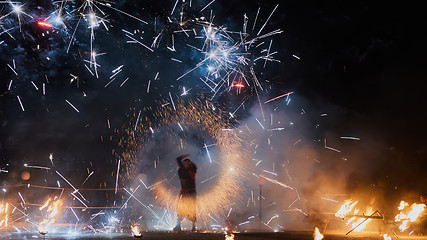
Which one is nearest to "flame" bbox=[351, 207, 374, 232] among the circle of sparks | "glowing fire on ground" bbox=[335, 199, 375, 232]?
"glowing fire on ground" bbox=[335, 199, 375, 232]

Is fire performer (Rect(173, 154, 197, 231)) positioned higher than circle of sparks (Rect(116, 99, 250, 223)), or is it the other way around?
circle of sparks (Rect(116, 99, 250, 223))

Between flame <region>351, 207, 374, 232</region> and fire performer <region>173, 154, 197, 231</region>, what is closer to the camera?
fire performer <region>173, 154, 197, 231</region>

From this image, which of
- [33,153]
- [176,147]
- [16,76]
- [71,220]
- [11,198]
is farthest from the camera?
[176,147]

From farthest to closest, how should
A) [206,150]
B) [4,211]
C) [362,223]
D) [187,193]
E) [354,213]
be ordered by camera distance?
[206,150]
[354,213]
[4,211]
[362,223]
[187,193]

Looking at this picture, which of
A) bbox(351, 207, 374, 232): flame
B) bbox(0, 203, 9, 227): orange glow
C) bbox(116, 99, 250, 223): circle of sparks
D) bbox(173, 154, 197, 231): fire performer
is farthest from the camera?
bbox(116, 99, 250, 223): circle of sparks

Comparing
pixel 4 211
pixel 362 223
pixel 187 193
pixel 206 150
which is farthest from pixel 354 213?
pixel 206 150

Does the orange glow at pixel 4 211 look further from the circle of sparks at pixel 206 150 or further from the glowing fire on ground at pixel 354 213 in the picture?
the glowing fire on ground at pixel 354 213

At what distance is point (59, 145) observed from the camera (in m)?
14.4

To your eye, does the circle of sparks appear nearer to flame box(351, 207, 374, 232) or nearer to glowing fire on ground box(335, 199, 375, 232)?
glowing fire on ground box(335, 199, 375, 232)

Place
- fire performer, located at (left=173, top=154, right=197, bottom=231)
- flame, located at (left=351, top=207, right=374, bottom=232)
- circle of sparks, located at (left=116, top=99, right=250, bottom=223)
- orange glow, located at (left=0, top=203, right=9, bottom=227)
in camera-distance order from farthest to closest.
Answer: circle of sparks, located at (left=116, top=99, right=250, bottom=223) → flame, located at (left=351, top=207, right=374, bottom=232) → orange glow, located at (left=0, top=203, right=9, bottom=227) → fire performer, located at (left=173, top=154, right=197, bottom=231)

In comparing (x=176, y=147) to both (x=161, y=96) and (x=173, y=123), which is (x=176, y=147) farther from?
(x=161, y=96)

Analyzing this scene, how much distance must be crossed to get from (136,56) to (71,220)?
20.9 ft

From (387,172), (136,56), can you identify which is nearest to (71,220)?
(136,56)

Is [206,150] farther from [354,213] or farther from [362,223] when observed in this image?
[362,223]
